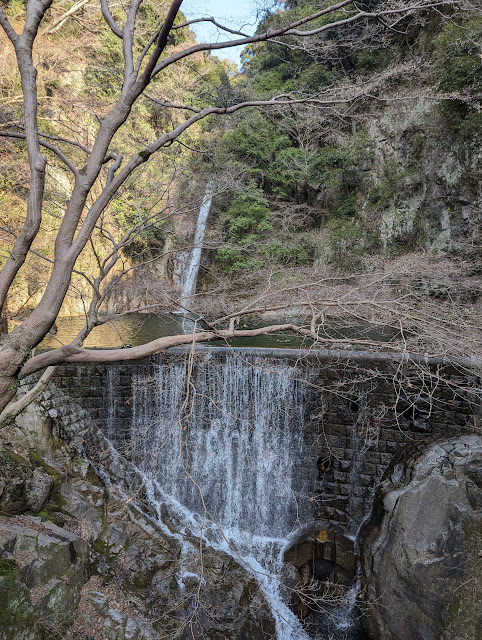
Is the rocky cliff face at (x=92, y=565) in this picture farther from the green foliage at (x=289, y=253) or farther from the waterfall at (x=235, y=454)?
the green foliage at (x=289, y=253)

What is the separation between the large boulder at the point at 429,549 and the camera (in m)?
4.00

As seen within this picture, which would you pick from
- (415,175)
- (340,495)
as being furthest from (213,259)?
(340,495)

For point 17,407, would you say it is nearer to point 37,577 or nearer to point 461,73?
point 37,577

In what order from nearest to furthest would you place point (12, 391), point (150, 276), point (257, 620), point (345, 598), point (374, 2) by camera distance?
1. point (12, 391)
2. point (257, 620)
3. point (345, 598)
4. point (150, 276)
5. point (374, 2)

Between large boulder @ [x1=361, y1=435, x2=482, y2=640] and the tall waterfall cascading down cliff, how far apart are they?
1.47 metres

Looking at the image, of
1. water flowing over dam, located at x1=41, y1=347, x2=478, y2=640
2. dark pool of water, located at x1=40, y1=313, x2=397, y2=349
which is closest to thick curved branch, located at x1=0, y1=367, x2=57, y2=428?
water flowing over dam, located at x1=41, y1=347, x2=478, y2=640

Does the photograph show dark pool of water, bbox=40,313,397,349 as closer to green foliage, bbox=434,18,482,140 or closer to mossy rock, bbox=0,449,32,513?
mossy rock, bbox=0,449,32,513

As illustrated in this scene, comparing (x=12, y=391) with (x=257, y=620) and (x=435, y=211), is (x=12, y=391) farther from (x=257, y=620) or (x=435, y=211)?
(x=435, y=211)

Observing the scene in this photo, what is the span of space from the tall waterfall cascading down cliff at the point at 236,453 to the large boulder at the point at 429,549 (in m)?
1.47

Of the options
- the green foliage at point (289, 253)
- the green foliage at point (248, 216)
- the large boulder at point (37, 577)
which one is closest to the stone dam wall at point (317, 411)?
the large boulder at point (37, 577)

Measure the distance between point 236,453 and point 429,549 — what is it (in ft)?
10.4

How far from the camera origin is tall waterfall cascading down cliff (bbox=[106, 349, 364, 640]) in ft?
20.5

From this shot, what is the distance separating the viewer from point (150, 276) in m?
11.2

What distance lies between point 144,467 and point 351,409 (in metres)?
3.59
